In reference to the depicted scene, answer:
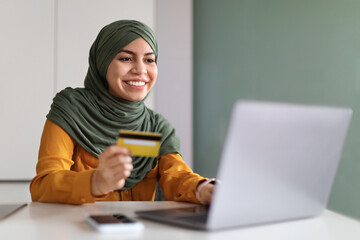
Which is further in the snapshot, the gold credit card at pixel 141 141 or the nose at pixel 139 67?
the nose at pixel 139 67

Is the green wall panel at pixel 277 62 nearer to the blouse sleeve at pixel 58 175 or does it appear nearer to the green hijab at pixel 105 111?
the green hijab at pixel 105 111

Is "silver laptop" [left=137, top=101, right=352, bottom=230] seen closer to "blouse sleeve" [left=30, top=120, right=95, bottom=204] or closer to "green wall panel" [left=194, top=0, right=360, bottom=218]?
"blouse sleeve" [left=30, top=120, right=95, bottom=204]

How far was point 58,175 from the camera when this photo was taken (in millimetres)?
1189

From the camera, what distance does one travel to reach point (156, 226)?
84 cm

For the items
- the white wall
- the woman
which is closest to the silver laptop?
the woman

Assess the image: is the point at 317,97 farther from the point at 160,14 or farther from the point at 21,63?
the point at 21,63

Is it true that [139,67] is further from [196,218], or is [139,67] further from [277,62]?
[277,62]

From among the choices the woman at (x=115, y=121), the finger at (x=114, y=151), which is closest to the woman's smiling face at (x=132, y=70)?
the woman at (x=115, y=121)

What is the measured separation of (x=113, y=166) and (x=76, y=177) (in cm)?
23

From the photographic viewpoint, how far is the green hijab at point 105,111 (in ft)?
4.75

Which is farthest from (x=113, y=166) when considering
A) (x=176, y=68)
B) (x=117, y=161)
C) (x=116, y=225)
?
(x=176, y=68)

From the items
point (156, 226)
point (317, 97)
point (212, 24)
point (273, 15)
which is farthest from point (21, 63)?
point (156, 226)

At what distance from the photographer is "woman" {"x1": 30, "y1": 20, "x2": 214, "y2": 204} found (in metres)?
1.36

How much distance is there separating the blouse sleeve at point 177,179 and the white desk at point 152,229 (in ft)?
0.75
